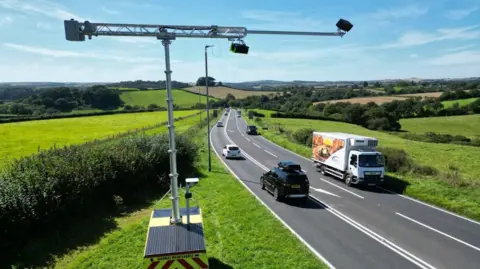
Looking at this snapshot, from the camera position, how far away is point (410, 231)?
549 inches

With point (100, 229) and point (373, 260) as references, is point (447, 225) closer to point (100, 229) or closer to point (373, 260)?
point (373, 260)

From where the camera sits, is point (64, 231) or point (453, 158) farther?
point (453, 158)

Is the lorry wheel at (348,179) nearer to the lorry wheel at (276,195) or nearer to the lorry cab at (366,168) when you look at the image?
the lorry cab at (366,168)

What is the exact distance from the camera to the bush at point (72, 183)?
11.4 metres

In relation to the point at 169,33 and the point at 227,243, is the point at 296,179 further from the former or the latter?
the point at 169,33

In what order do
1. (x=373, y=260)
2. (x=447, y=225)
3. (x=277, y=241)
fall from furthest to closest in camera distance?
(x=447, y=225) → (x=277, y=241) → (x=373, y=260)

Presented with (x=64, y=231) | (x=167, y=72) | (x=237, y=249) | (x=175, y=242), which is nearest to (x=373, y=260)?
(x=237, y=249)

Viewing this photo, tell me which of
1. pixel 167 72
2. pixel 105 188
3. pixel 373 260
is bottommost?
pixel 373 260

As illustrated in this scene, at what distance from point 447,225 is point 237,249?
991cm

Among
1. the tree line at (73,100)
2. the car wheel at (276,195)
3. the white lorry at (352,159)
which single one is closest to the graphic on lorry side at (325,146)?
the white lorry at (352,159)

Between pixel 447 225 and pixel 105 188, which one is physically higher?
pixel 105 188

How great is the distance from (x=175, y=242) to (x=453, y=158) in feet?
134

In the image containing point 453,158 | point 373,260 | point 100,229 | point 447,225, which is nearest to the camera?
point 373,260

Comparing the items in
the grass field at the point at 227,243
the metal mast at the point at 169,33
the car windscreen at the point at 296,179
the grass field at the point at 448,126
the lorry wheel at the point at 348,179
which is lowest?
the grass field at the point at 448,126
